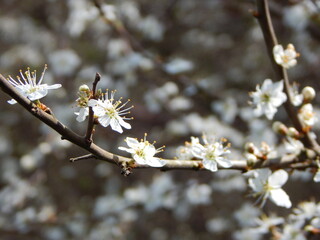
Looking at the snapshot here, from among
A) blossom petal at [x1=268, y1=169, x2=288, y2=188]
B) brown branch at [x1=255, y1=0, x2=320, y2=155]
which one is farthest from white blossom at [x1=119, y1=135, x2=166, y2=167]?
brown branch at [x1=255, y1=0, x2=320, y2=155]

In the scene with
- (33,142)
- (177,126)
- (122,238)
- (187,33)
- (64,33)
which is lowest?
(122,238)

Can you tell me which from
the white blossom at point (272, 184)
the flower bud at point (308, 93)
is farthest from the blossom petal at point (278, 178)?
the flower bud at point (308, 93)

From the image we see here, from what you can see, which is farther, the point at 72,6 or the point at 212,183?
the point at 72,6

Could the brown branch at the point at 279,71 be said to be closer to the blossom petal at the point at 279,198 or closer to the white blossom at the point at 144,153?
the blossom petal at the point at 279,198

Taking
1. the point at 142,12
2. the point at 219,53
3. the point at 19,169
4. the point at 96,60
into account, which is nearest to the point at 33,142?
the point at 19,169

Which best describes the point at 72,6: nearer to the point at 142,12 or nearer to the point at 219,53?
the point at 142,12

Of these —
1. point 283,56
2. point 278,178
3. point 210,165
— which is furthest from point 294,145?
point 210,165

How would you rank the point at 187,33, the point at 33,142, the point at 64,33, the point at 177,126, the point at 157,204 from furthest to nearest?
the point at 187,33 < the point at 33,142 < the point at 64,33 < the point at 177,126 < the point at 157,204
